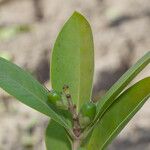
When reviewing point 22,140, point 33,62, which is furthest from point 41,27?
point 22,140

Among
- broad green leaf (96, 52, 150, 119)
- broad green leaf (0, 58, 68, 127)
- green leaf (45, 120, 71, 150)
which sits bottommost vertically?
green leaf (45, 120, 71, 150)

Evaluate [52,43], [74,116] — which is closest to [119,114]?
[74,116]

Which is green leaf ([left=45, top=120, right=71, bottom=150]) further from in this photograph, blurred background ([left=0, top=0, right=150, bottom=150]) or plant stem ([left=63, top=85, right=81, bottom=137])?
blurred background ([left=0, top=0, right=150, bottom=150])

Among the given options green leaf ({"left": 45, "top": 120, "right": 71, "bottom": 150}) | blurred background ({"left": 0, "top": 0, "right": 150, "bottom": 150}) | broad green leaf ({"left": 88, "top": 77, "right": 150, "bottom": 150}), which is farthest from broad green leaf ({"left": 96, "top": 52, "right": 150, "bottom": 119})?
blurred background ({"left": 0, "top": 0, "right": 150, "bottom": 150})

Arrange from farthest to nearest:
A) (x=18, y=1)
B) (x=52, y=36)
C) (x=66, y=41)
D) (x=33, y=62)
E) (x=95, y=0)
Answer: (x=18, y=1) → (x=95, y=0) → (x=52, y=36) → (x=33, y=62) → (x=66, y=41)

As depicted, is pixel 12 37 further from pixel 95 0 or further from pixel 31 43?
pixel 95 0

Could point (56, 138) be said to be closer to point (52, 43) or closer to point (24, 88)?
point (24, 88)
